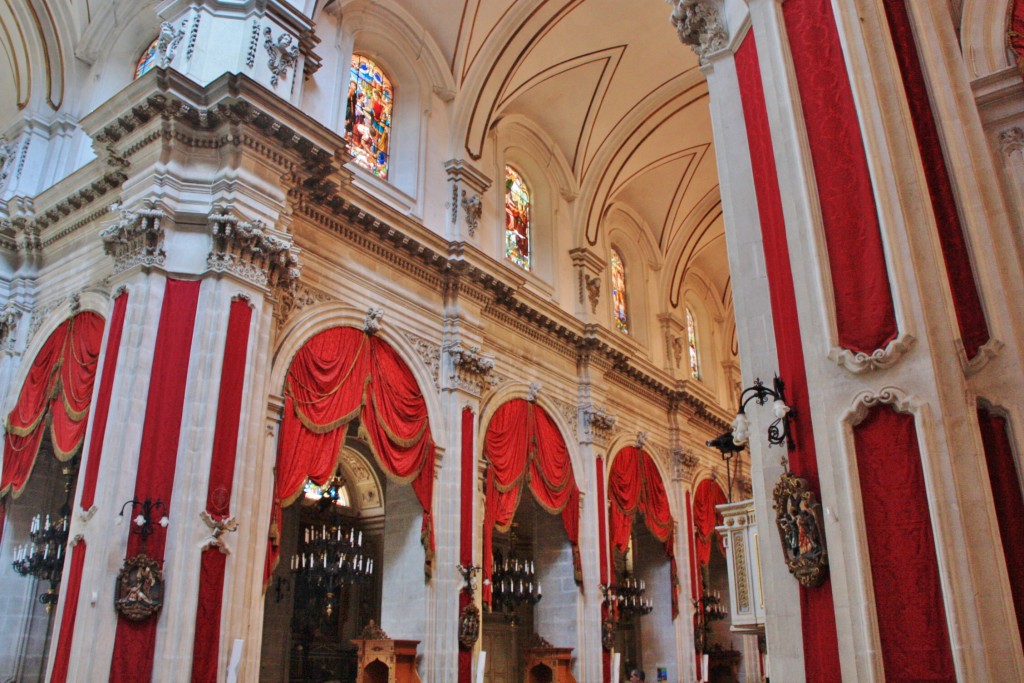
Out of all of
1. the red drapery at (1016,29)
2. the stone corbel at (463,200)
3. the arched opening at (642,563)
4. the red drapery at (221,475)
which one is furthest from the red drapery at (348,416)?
the red drapery at (1016,29)

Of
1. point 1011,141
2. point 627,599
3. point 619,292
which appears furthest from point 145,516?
point 619,292

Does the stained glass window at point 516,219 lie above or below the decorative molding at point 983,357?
above

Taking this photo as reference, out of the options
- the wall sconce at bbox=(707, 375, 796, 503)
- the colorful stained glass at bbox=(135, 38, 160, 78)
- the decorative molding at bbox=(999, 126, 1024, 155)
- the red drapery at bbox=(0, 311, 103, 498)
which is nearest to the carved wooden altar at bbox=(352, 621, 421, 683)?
the red drapery at bbox=(0, 311, 103, 498)

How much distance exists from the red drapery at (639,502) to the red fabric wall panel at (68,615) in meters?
11.9

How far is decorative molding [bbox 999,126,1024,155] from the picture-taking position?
29.0 feet

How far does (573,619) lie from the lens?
16.9 m

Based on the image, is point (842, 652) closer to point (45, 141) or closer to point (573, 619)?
point (573, 619)

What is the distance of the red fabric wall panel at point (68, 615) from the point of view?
945 cm

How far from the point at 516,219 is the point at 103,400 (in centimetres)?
1055

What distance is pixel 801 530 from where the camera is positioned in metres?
5.82

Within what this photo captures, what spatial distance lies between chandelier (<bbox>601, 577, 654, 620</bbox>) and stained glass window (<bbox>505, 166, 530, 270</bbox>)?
7.44 meters

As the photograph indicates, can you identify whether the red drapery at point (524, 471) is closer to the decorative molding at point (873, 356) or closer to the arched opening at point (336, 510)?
the arched opening at point (336, 510)

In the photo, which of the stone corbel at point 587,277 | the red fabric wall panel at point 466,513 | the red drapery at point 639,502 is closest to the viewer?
the red fabric wall panel at point 466,513

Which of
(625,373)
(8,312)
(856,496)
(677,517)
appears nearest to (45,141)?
(8,312)
